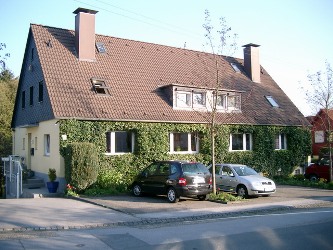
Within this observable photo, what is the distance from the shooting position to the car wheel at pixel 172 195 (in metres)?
15.0

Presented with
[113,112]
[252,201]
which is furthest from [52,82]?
[252,201]

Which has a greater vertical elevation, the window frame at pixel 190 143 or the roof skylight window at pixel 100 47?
the roof skylight window at pixel 100 47

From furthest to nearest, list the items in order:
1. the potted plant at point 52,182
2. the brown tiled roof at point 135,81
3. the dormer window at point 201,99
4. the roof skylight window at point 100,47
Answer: the roof skylight window at point 100,47, the dormer window at point 201,99, the brown tiled roof at point 135,81, the potted plant at point 52,182

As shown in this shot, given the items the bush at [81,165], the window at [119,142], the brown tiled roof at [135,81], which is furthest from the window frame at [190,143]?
the bush at [81,165]

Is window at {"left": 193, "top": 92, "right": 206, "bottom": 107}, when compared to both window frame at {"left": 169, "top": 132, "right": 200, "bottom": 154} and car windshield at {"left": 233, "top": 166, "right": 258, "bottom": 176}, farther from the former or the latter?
car windshield at {"left": 233, "top": 166, "right": 258, "bottom": 176}

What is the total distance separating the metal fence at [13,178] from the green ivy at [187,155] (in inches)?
107

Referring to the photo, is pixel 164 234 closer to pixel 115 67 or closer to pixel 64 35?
pixel 115 67

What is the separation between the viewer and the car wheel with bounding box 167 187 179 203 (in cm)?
1505

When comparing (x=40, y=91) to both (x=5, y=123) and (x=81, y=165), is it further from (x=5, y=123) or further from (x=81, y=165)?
(x=5, y=123)

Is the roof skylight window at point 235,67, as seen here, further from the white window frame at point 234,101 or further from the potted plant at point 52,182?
the potted plant at point 52,182

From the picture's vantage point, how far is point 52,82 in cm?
1930

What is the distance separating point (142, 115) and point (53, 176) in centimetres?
552

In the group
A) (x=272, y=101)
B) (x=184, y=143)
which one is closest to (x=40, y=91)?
(x=184, y=143)

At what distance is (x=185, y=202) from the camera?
50.7 feet
